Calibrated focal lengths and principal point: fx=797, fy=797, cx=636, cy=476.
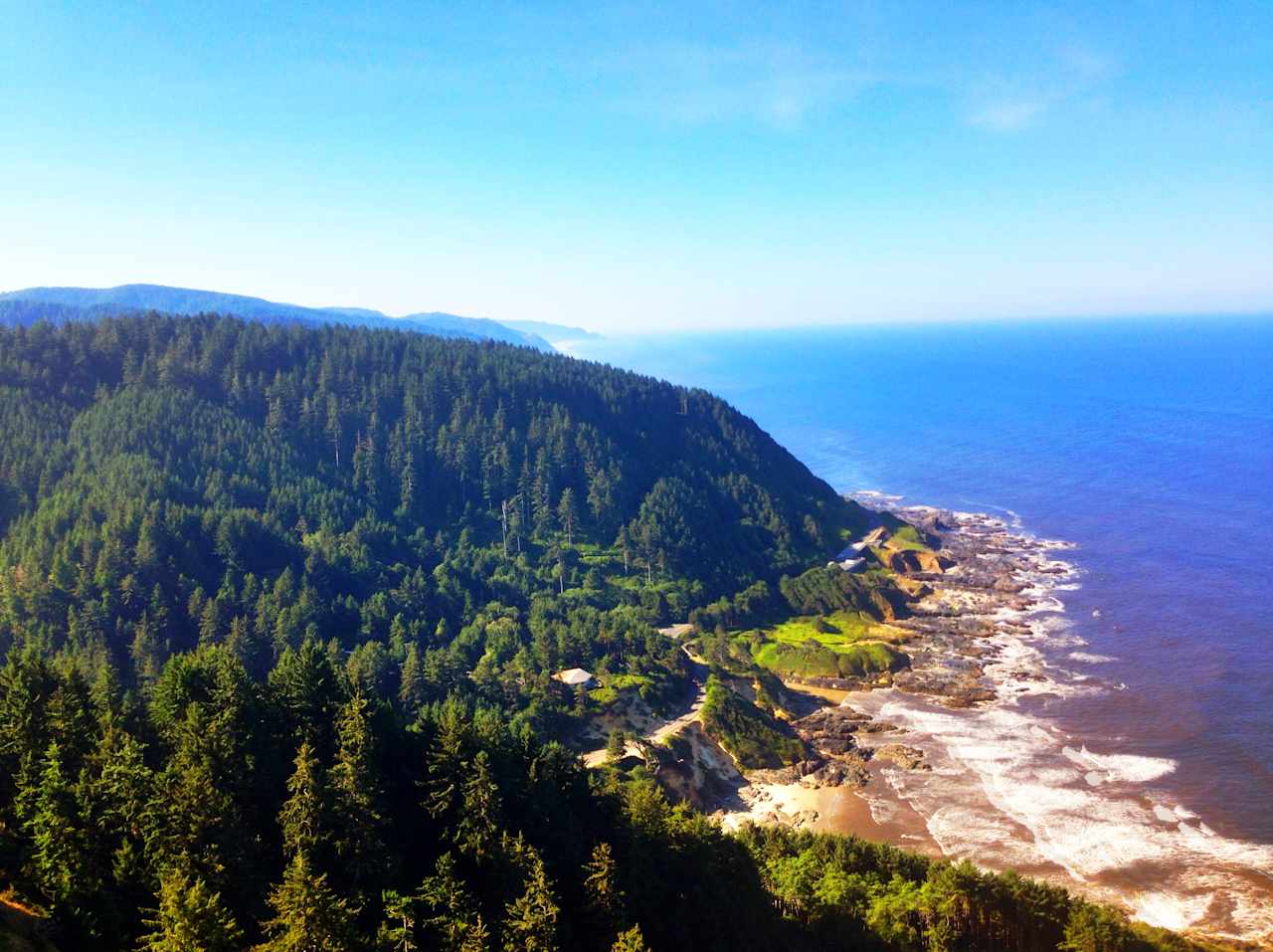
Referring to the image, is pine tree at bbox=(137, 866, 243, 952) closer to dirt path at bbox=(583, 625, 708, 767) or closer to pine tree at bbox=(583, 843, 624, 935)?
pine tree at bbox=(583, 843, 624, 935)

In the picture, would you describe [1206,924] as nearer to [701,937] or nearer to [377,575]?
[701,937]

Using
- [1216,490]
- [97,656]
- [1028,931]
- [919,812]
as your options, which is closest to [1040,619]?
[919,812]

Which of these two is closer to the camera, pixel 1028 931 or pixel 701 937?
pixel 701 937

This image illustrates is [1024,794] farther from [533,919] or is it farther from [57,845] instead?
[57,845]

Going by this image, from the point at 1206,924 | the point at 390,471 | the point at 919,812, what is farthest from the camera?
the point at 390,471

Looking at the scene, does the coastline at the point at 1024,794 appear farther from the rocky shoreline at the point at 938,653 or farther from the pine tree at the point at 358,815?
the pine tree at the point at 358,815

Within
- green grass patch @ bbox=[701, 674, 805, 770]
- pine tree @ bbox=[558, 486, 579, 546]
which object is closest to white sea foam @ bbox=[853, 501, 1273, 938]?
green grass patch @ bbox=[701, 674, 805, 770]
